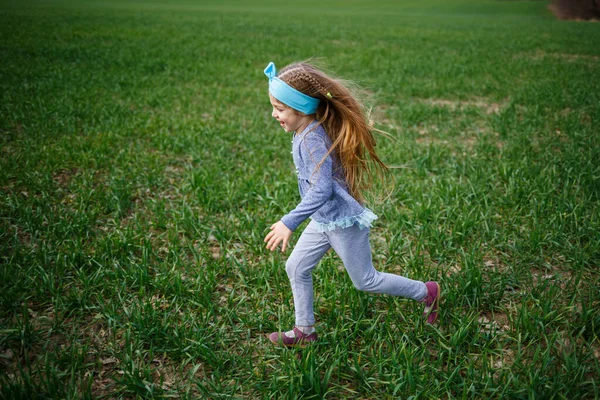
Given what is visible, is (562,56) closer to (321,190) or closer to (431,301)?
(431,301)

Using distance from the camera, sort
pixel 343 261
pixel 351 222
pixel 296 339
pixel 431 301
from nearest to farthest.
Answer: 1. pixel 351 222
2. pixel 343 261
3. pixel 296 339
4. pixel 431 301

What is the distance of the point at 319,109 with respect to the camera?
2369 mm

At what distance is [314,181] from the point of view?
2.25 meters

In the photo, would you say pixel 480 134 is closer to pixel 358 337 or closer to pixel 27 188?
pixel 358 337

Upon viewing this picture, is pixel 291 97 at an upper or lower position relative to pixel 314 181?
upper

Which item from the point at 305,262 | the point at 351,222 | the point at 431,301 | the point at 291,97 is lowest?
the point at 431,301

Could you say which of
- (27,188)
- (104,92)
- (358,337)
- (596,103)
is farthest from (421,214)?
(104,92)

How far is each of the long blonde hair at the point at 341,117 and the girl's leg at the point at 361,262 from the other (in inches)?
9.3

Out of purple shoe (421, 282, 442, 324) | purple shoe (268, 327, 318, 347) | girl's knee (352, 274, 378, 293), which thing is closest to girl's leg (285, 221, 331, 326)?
purple shoe (268, 327, 318, 347)

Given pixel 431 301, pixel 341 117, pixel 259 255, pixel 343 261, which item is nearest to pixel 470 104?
pixel 259 255

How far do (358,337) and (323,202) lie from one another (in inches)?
44.0

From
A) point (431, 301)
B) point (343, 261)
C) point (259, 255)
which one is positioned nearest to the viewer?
point (343, 261)

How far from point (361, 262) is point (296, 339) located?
687 millimetres

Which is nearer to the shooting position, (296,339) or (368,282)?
(368,282)
